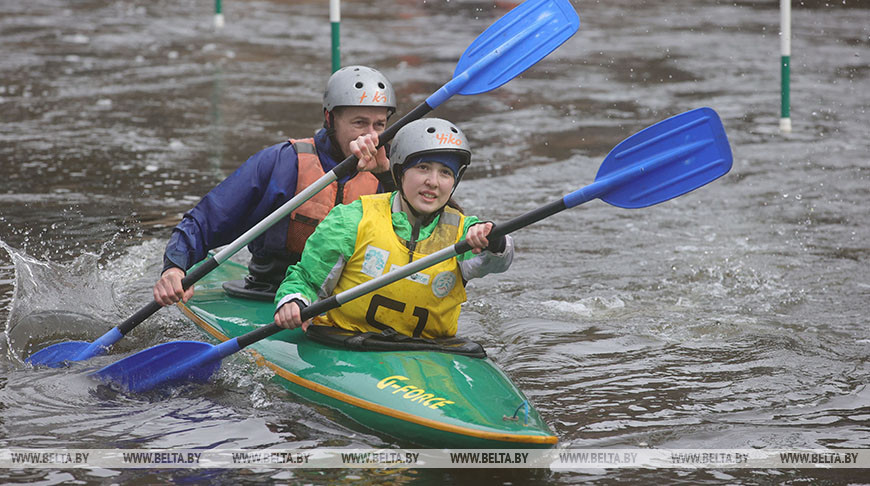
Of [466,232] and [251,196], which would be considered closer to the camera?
[466,232]

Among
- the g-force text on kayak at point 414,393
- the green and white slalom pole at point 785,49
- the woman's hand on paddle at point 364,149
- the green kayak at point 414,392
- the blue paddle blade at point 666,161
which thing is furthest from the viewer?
the green and white slalom pole at point 785,49

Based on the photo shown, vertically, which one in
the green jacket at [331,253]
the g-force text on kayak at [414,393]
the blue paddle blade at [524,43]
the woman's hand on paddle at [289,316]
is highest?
the blue paddle blade at [524,43]

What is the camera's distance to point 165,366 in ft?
13.9

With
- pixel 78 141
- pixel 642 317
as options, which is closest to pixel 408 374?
pixel 642 317

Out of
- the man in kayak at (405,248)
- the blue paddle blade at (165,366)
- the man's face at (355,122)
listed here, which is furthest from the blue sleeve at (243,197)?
the man in kayak at (405,248)

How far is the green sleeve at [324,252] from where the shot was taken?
4.03m

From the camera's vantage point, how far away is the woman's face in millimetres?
3951

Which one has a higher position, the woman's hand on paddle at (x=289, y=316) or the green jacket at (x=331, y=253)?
the green jacket at (x=331, y=253)

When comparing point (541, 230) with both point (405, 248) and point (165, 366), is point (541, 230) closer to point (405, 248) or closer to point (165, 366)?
point (405, 248)

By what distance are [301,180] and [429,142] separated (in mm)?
910

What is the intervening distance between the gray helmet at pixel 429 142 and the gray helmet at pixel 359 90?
1.54ft

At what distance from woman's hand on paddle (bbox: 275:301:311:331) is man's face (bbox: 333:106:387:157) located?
94 centimetres

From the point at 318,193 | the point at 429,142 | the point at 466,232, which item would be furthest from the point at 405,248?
the point at 318,193

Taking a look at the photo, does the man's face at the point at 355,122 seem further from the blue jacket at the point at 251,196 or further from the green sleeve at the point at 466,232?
the green sleeve at the point at 466,232
